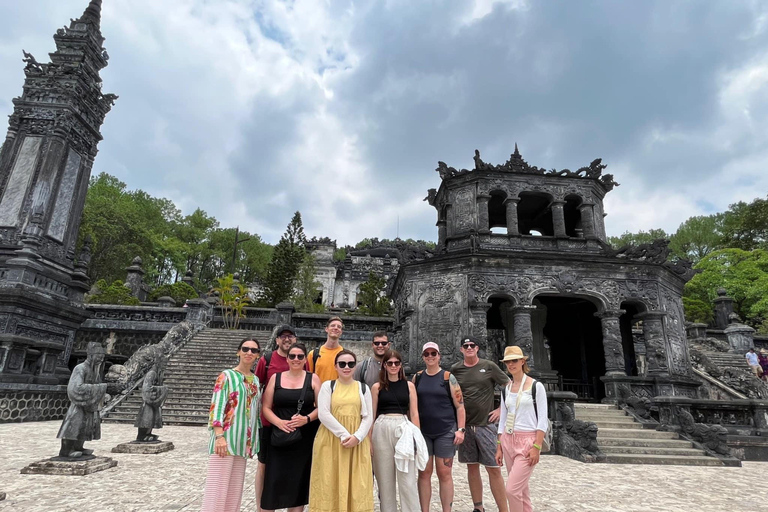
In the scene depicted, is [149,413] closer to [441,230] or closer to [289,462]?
[289,462]

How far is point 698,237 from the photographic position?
3912 cm

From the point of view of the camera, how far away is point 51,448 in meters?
7.39

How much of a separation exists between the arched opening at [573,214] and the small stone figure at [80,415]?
605 inches

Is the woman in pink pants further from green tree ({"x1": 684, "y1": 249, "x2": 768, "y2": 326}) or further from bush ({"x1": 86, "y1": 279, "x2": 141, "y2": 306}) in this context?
green tree ({"x1": 684, "y1": 249, "x2": 768, "y2": 326})

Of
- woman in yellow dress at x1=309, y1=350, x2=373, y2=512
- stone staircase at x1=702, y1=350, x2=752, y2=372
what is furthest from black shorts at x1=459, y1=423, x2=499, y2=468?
stone staircase at x1=702, y1=350, x2=752, y2=372

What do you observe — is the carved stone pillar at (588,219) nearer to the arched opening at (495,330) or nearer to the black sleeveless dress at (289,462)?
the arched opening at (495,330)

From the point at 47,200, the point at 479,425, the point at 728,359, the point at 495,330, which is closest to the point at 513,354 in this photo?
the point at 479,425

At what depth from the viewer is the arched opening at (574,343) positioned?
50.9 ft

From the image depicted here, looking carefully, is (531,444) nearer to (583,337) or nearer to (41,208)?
(583,337)

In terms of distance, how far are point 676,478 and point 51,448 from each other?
36.3 ft

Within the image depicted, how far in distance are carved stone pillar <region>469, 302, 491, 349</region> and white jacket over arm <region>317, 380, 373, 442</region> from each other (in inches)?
368

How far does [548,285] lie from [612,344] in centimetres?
261

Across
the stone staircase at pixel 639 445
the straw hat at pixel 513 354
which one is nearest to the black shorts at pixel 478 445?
the straw hat at pixel 513 354

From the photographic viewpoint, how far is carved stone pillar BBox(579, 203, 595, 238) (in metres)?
14.9
